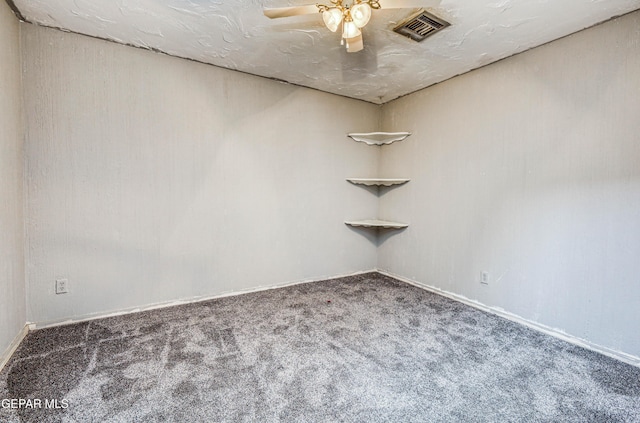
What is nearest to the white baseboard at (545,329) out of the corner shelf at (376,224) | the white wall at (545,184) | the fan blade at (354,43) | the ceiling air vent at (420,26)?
the white wall at (545,184)

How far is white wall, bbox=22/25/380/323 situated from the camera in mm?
2270

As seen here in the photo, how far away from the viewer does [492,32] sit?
2230 millimetres

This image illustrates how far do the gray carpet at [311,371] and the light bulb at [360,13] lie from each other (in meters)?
2.10

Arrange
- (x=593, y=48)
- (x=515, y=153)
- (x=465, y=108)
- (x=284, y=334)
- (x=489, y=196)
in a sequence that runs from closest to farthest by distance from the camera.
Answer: (x=593, y=48), (x=284, y=334), (x=515, y=153), (x=489, y=196), (x=465, y=108)

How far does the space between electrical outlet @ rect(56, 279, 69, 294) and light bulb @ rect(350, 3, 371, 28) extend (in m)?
2.87

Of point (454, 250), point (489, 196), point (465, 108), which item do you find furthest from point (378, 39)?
point (454, 250)

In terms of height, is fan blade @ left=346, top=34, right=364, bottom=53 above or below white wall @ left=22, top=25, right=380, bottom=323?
above

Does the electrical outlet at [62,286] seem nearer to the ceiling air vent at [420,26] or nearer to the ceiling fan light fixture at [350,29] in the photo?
the ceiling fan light fixture at [350,29]

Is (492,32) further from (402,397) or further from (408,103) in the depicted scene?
(402,397)

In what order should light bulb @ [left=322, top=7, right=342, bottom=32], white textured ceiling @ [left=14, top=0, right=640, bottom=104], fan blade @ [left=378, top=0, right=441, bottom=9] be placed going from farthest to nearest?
white textured ceiling @ [left=14, top=0, right=640, bottom=104]
light bulb @ [left=322, top=7, right=342, bottom=32]
fan blade @ [left=378, top=0, right=441, bottom=9]

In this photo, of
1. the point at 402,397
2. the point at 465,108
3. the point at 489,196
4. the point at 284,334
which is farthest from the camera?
the point at 465,108

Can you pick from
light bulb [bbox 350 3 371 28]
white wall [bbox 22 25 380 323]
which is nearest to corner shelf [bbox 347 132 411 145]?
white wall [bbox 22 25 380 323]

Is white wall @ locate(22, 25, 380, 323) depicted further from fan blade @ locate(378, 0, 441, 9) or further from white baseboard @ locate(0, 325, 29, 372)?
fan blade @ locate(378, 0, 441, 9)

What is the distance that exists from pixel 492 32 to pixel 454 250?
1.99 m
